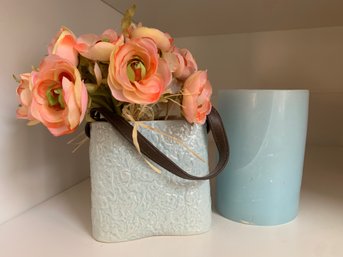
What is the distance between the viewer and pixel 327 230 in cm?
43

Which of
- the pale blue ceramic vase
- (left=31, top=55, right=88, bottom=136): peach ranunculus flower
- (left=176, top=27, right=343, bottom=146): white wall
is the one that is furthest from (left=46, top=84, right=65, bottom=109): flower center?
(left=176, top=27, right=343, bottom=146): white wall

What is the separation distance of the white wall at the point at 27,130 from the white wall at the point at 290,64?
0.51 meters

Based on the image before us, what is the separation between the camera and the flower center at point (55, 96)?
1.11 feet

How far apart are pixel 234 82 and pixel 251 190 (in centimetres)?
62

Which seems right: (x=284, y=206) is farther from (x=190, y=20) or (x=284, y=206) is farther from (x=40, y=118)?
(x=190, y=20)

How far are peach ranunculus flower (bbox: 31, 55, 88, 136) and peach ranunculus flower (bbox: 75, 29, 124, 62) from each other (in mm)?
27

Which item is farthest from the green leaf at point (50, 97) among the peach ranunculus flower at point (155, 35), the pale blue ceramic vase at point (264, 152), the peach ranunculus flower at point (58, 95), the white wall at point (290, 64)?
the white wall at point (290, 64)

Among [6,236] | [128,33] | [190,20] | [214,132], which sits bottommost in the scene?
[6,236]

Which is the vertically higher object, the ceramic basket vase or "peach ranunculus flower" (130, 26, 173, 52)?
"peach ranunculus flower" (130, 26, 173, 52)

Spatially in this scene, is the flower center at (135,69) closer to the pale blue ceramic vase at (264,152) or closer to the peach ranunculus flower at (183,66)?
the peach ranunculus flower at (183,66)

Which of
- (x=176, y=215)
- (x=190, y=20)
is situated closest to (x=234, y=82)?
(x=190, y=20)

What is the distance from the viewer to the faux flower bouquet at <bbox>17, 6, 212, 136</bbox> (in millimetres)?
328

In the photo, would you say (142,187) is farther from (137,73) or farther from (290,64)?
(290,64)

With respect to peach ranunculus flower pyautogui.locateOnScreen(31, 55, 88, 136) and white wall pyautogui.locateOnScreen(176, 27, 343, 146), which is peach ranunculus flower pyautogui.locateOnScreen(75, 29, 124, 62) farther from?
white wall pyautogui.locateOnScreen(176, 27, 343, 146)
